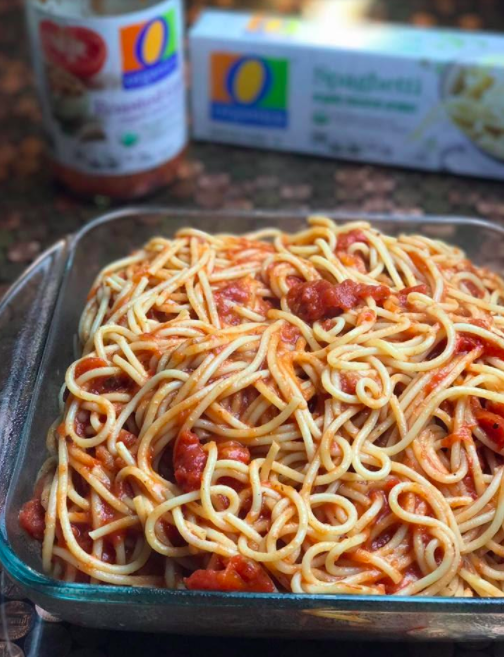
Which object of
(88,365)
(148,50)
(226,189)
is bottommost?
(226,189)

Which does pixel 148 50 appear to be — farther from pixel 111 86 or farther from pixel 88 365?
pixel 88 365

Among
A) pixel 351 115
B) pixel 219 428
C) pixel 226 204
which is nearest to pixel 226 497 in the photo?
pixel 219 428

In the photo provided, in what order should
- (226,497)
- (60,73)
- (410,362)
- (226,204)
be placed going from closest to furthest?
(226,497), (410,362), (60,73), (226,204)

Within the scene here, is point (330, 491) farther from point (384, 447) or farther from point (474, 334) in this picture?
point (474, 334)

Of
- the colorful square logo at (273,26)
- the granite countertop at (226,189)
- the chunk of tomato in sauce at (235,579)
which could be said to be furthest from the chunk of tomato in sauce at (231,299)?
the colorful square logo at (273,26)

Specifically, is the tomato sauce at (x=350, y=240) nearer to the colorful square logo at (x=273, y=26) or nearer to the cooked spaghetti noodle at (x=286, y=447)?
the cooked spaghetti noodle at (x=286, y=447)

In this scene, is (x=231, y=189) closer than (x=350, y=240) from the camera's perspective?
No

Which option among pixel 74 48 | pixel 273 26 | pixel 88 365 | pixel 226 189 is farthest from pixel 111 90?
pixel 88 365

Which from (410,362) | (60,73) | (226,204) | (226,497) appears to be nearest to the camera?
(226,497)
